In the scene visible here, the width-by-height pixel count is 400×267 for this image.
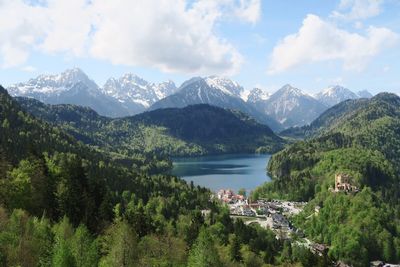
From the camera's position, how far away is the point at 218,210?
181500 mm

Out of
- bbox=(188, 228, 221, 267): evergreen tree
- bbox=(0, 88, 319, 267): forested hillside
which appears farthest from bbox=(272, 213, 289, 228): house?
bbox=(188, 228, 221, 267): evergreen tree

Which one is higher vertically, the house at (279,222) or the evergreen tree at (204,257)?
the evergreen tree at (204,257)

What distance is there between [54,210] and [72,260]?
3929 cm

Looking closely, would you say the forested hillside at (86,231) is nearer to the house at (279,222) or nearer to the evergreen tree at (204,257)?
the evergreen tree at (204,257)

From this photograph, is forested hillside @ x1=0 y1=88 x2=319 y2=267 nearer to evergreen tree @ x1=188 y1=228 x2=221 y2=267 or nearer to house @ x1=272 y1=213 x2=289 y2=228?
evergreen tree @ x1=188 y1=228 x2=221 y2=267

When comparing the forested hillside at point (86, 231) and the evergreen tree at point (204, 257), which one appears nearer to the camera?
the forested hillside at point (86, 231)

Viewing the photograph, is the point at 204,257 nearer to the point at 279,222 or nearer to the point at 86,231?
the point at 86,231

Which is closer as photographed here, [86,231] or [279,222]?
[86,231]

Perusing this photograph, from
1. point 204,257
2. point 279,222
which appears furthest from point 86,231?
point 279,222

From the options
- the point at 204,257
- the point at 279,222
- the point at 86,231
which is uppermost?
the point at 86,231

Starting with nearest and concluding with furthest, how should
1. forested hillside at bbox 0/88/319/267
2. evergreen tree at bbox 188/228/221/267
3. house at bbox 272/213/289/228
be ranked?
forested hillside at bbox 0/88/319/267 < evergreen tree at bbox 188/228/221/267 < house at bbox 272/213/289/228

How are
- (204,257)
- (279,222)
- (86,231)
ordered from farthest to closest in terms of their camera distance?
(279,222), (204,257), (86,231)

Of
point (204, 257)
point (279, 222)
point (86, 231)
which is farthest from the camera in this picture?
point (279, 222)

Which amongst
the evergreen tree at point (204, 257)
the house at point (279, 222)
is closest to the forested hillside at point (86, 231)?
the evergreen tree at point (204, 257)
